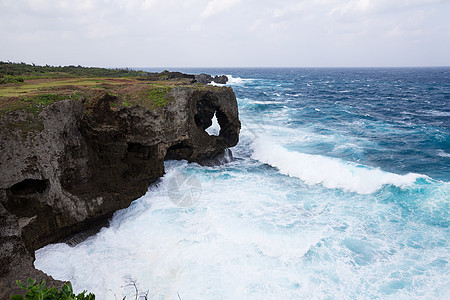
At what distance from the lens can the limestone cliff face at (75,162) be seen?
993 centimetres

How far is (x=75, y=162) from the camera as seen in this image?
12.7 meters

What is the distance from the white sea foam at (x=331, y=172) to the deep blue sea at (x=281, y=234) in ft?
0.29

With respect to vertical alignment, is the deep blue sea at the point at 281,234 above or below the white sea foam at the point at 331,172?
below

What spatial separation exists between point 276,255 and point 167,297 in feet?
14.8

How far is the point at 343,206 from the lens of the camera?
15359 mm

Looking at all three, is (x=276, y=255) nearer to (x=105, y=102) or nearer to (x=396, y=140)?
(x=105, y=102)

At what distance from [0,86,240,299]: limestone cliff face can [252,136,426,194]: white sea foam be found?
655cm

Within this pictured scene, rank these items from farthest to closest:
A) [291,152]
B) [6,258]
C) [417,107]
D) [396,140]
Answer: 1. [417,107]
2. [396,140]
3. [291,152]
4. [6,258]

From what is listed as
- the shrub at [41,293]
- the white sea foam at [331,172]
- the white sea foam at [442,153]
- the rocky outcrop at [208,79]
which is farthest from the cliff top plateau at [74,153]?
the rocky outcrop at [208,79]

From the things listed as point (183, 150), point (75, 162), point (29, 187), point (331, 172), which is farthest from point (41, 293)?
point (331, 172)

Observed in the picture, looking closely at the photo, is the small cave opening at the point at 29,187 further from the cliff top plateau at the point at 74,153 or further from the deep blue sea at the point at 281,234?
the deep blue sea at the point at 281,234

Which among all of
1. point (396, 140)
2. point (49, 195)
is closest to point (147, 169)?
point (49, 195)

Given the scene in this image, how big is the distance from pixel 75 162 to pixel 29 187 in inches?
83.1

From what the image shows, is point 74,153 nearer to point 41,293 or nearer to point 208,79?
point 41,293
